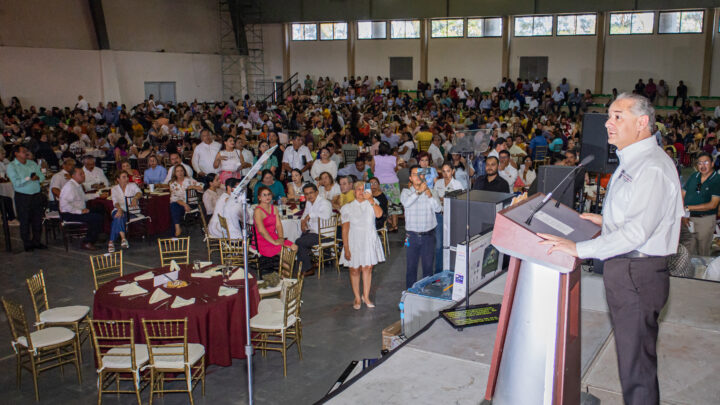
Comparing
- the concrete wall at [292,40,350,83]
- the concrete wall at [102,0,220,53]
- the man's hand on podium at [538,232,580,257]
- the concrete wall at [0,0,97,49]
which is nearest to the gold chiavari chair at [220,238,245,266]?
the man's hand on podium at [538,232,580,257]

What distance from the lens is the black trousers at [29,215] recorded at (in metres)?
8.42

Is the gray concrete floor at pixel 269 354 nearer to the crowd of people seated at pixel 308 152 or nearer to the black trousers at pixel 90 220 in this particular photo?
the black trousers at pixel 90 220

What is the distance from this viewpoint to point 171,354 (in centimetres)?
459

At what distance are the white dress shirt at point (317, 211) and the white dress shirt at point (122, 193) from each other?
113 inches

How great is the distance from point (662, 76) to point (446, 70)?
793 centimetres

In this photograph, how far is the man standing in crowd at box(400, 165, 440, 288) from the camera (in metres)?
6.10

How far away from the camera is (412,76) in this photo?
25.5 metres

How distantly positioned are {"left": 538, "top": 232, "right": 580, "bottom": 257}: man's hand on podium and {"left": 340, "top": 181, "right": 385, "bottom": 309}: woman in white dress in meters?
3.80

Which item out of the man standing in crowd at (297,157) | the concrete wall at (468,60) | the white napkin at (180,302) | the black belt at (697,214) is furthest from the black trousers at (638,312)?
the concrete wall at (468,60)

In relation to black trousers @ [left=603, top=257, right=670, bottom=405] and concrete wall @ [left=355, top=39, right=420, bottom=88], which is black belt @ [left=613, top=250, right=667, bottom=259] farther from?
concrete wall @ [left=355, top=39, right=420, bottom=88]

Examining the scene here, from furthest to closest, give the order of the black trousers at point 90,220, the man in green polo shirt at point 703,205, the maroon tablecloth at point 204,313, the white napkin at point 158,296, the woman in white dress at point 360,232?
the black trousers at point 90,220
the man in green polo shirt at point 703,205
the woman in white dress at point 360,232
the white napkin at point 158,296
the maroon tablecloth at point 204,313

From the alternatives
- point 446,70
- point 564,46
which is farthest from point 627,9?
point 446,70

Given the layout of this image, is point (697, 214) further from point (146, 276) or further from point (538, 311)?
point (146, 276)

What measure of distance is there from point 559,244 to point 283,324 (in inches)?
133
